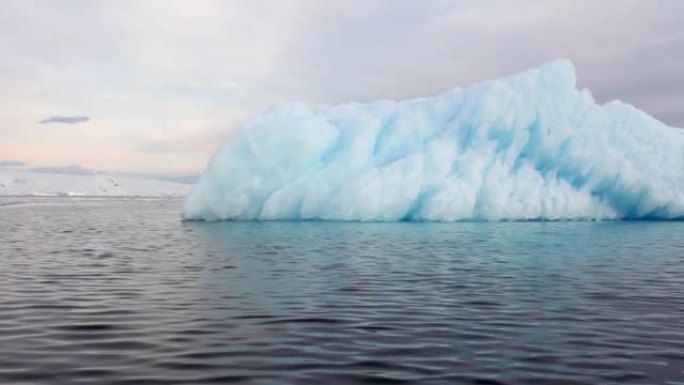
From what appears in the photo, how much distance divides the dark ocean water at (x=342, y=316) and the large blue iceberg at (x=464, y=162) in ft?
44.1

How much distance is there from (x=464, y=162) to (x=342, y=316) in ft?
89.8

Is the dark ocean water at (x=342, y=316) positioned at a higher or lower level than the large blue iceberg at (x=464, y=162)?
lower

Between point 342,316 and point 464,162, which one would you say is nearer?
point 342,316

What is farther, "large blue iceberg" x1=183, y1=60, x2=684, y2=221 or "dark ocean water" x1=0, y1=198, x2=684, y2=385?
"large blue iceberg" x1=183, y1=60, x2=684, y2=221

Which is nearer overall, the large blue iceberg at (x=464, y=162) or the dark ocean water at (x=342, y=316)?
the dark ocean water at (x=342, y=316)

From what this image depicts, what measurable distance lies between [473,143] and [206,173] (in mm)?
15485

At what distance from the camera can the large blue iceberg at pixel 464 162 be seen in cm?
3728

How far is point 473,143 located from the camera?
128 feet

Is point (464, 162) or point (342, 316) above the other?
point (464, 162)

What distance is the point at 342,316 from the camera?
11.5 meters

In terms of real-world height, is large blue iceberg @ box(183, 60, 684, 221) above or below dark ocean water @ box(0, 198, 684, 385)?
above

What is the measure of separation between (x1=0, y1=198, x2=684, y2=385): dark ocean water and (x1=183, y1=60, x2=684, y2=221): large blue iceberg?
44.1 ft

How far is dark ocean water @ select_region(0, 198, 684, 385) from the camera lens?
8.04 m

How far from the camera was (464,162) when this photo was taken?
1484 inches
